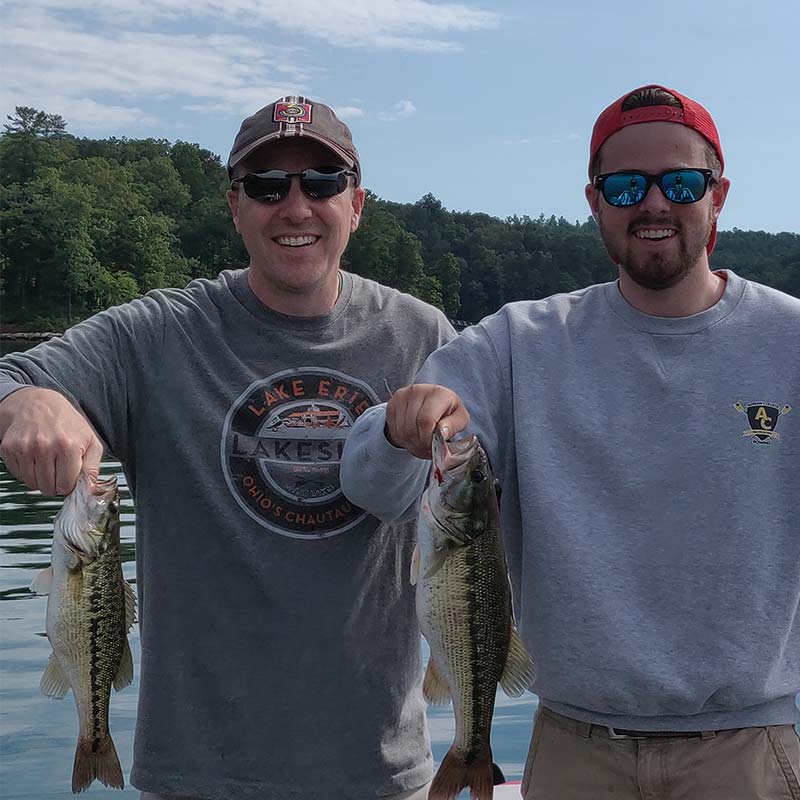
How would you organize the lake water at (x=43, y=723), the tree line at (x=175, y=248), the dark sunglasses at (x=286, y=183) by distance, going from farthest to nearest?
the tree line at (x=175, y=248) → the lake water at (x=43, y=723) → the dark sunglasses at (x=286, y=183)

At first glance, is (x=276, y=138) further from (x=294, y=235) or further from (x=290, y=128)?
(x=294, y=235)

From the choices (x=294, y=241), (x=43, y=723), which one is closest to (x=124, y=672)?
(x=294, y=241)

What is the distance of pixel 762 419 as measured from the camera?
3.63 metres

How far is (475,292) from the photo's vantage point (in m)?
87.6

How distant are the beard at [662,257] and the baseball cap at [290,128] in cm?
105

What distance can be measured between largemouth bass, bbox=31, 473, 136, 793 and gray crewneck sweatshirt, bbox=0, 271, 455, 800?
13.9 inches

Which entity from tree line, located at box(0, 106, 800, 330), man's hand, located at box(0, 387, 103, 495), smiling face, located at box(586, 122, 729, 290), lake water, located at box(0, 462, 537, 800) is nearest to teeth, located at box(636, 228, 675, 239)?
smiling face, located at box(586, 122, 729, 290)

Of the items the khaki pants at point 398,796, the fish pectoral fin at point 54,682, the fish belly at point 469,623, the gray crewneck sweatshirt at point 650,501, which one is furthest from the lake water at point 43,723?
the fish belly at point 469,623

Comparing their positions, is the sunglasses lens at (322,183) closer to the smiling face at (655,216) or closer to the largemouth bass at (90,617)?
the smiling face at (655,216)

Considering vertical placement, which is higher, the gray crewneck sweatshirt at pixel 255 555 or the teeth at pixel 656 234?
the teeth at pixel 656 234

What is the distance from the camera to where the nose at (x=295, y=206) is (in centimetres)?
413

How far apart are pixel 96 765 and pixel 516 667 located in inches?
52.8

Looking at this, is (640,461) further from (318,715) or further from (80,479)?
(80,479)

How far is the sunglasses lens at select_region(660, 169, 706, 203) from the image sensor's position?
12.2 feet
